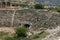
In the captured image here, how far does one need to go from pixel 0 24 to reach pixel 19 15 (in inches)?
98.7

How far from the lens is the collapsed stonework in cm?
3164

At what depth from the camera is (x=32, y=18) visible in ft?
109

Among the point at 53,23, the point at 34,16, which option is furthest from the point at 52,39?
the point at 34,16

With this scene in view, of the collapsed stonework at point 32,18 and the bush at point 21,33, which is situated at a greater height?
the bush at point 21,33

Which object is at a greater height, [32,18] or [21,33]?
[21,33]

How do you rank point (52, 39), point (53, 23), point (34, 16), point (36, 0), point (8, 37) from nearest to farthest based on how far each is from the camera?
point (52, 39) < point (8, 37) < point (53, 23) < point (34, 16) < point (36, 0)

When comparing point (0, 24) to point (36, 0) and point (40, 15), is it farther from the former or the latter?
point (36, 0)

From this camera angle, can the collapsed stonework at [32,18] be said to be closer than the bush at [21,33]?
No

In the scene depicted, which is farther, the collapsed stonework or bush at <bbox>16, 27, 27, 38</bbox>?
the collapsed stonework

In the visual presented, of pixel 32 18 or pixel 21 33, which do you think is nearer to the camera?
pixel 21 33

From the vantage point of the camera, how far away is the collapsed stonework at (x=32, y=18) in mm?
31641

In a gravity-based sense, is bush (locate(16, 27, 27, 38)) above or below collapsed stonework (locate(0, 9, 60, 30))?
above

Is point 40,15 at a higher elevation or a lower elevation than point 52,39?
lower

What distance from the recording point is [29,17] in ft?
110
